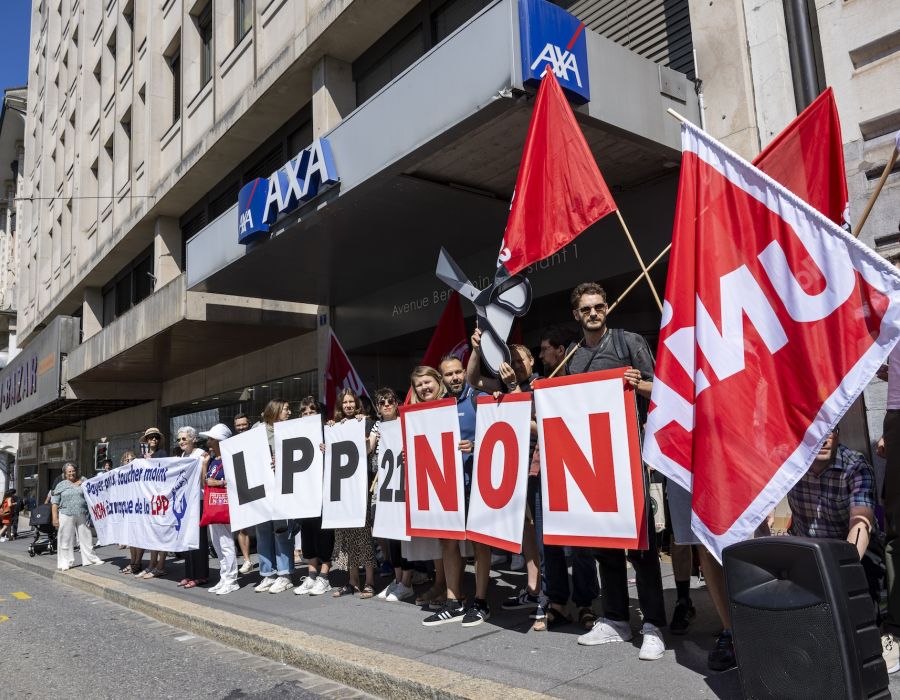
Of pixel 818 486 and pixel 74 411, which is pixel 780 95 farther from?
pixel 74 411

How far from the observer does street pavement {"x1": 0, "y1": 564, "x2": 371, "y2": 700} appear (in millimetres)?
4660

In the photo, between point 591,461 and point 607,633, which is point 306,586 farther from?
point 591,461

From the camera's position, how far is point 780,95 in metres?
6.99

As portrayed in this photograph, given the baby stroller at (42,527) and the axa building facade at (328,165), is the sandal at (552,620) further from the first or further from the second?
the baby stroller at (42,527)

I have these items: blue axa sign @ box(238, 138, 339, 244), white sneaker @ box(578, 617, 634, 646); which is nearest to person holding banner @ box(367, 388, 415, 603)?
white sneaker @ box(578, 617, 634, 646)

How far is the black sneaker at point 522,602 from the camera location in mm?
5793

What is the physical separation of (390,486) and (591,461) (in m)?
2.31

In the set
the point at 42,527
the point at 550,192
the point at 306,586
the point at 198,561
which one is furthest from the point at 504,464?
the point at 42,527

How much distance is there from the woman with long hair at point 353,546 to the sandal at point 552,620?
2.14 meters

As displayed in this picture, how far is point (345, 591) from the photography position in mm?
6922

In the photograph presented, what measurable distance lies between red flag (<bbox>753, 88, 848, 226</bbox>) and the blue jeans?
5.55m

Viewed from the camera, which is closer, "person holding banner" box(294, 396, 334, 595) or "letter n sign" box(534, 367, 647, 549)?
"letter n sign" box(534, 367, 647, 549)

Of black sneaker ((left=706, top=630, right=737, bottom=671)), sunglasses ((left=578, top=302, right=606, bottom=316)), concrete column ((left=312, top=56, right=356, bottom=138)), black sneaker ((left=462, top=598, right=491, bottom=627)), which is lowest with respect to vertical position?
black sneaker ((left=462, top=598, right=491, bottom=627))

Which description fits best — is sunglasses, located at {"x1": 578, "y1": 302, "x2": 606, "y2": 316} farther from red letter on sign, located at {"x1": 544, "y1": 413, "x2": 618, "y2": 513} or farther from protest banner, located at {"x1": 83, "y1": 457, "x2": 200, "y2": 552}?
protest banner, located at {"x1": 83, "y1": 457, "x2": 200, "y2": 552}
